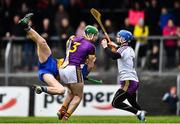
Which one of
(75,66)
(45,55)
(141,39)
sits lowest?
(75,66)

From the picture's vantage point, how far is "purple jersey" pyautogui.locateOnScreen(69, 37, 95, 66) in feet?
62.2

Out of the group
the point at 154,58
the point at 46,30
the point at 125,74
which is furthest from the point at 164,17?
the point at 125,74

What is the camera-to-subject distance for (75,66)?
18.9 m

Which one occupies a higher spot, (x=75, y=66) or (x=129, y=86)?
(x=75, y=66)

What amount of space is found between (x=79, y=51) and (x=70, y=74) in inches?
23.5

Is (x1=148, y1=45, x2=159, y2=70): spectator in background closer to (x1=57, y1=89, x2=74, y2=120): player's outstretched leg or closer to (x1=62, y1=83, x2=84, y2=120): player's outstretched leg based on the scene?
(x1=57, y1=89, x2=74, y2=120): player's outstretched leg

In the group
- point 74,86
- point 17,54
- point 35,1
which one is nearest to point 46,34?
point 17,54

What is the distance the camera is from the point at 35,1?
96.3ft

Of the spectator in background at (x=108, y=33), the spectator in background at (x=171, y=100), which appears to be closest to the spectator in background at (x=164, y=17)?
the spectator in background at (x=108, y=33)

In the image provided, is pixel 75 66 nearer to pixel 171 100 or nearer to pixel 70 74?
pixel 70 74

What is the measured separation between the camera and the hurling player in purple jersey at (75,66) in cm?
1884

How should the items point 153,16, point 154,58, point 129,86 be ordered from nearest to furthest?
point 129,86 < point 154,58 < point 153,16

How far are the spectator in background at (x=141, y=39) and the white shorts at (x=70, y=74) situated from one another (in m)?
7.35

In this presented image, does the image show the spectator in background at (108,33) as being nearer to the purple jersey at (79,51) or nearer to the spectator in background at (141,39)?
the spectator in background at (141,39)
